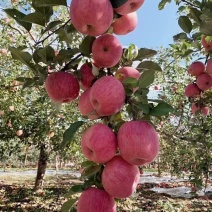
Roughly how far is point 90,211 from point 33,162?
3620cm

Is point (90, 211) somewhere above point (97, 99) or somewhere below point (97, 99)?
below

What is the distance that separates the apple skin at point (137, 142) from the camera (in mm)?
737

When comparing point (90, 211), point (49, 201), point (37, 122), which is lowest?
point (49, 201)

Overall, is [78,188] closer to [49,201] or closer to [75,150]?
[75,150]

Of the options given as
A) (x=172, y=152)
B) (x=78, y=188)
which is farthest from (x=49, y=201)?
(x=78, y=188)

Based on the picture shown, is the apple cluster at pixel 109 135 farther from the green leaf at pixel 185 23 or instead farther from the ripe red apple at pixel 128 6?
the green leaf at pixel 185 23

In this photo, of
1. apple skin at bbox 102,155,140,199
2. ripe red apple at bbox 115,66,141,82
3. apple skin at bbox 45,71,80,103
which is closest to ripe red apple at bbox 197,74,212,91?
ripe red apple at bbox 115,66,141,82

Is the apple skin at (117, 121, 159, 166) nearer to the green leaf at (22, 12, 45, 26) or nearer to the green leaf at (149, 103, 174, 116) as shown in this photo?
the green leaf at (149, 103, 174, 116)

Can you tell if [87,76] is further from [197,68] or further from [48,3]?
[197,68]

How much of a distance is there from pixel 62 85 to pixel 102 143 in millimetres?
304

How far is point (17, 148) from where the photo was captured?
24.9 feet

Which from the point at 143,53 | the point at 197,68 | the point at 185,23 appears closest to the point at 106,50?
the point at 143,53

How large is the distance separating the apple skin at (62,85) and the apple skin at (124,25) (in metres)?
0.22

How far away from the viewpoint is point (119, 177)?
758 millimetres
